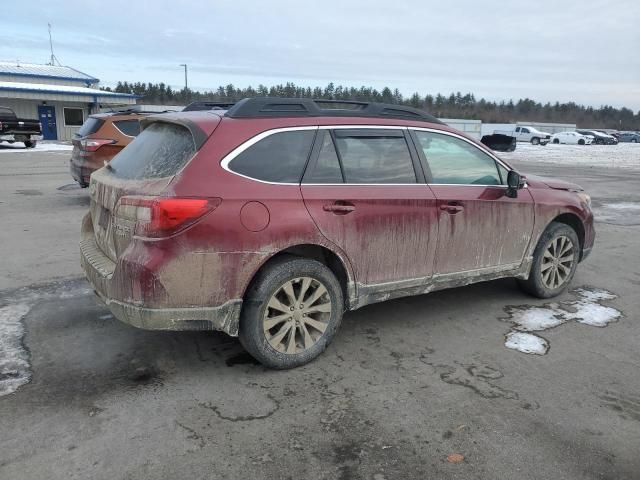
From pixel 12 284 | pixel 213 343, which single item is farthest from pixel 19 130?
pixel 213 343

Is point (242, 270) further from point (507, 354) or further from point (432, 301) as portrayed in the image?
point (432, 301)

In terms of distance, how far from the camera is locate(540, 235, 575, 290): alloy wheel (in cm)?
528

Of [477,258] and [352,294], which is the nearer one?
[352,294]

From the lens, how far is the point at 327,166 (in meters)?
3.89

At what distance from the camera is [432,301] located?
5.26 meters

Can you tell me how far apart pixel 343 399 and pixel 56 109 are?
38993 mm

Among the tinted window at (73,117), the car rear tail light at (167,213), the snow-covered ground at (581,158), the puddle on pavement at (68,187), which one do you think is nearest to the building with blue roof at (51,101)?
the tinted window at (73,117)

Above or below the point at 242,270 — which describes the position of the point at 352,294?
below

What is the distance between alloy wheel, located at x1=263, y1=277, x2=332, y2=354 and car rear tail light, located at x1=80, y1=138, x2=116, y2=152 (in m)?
7.44

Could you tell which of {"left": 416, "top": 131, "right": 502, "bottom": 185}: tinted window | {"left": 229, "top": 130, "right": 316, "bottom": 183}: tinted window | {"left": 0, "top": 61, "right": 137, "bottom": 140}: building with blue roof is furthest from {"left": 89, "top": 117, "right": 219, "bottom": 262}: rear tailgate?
{"left": 0, "top": 61, "right": 137, "bottom": 140}: building with blue roof

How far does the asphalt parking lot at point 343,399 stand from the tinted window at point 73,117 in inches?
1421

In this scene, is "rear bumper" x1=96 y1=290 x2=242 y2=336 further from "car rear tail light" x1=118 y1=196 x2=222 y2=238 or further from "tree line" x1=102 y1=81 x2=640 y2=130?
"tree line" x1=102 y1=81 x2=640 y2=130

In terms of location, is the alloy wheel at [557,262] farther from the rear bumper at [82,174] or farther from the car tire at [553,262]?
the rear bumper at [82,174]

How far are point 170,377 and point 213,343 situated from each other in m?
0.60
